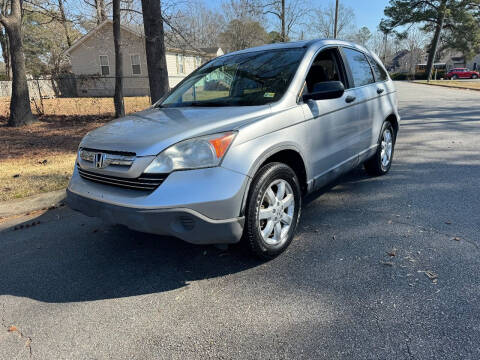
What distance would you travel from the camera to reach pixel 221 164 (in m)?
2.56

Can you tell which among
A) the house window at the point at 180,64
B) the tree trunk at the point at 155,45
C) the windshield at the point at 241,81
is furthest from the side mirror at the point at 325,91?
the house window at the point at 180,64

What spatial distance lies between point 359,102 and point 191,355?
11.3 feet

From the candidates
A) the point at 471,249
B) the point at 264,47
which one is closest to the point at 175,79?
the point at 264,47

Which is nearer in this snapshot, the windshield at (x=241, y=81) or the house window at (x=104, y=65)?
the windshield at (x=241, y=81)

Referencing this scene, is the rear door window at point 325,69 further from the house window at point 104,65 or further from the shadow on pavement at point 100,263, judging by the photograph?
the house window at point 104,65

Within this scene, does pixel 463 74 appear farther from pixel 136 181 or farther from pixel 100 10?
pixel 136 181

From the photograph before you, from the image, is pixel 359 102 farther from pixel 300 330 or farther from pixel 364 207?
pixel 300 330

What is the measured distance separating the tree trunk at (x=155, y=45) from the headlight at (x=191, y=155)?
6.39 metres

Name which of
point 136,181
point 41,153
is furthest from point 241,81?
point 41,153

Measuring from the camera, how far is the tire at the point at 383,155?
509 cm

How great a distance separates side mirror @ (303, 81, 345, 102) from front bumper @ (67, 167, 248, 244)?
50.2 inches

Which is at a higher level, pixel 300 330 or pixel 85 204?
pixel 85 204

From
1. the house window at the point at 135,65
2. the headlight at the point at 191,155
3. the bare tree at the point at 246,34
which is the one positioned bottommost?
the headlight at the point at 191,155

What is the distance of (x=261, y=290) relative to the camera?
106 inches
